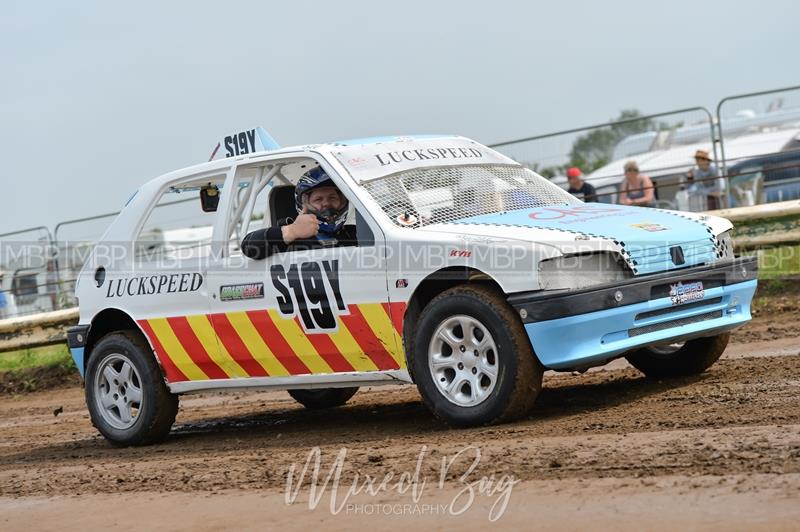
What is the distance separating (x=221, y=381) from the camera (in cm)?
791

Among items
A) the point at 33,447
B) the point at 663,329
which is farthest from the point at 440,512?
the point at 33,447

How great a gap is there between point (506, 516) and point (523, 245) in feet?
6.96

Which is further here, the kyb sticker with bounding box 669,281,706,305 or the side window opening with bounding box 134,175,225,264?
the side window opening with bounding box 134,175,225,264

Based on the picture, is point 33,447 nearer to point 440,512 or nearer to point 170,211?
point 440,512

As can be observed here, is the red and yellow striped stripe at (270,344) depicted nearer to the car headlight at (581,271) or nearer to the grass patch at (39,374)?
the car headlight at (581,271)

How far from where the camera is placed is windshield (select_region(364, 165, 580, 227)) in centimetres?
714

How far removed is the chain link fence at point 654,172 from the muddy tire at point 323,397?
4.37 metres

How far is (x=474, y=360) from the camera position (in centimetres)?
652

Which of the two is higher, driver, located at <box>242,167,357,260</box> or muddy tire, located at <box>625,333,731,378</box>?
driver, located at <box>242,167,357,260</box>

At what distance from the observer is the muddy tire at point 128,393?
26.8 ft

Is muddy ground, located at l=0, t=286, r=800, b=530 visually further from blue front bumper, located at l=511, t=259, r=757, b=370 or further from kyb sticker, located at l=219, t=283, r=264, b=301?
kyb sticker, located at l=219, t=283, r=264, b=301

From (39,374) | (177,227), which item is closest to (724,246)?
(39,374)

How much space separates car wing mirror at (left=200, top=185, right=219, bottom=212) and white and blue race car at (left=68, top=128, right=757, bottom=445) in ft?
0.04

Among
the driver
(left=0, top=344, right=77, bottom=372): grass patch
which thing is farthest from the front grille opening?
(left=0, top=344, right=77, bottom=372): grass patch
